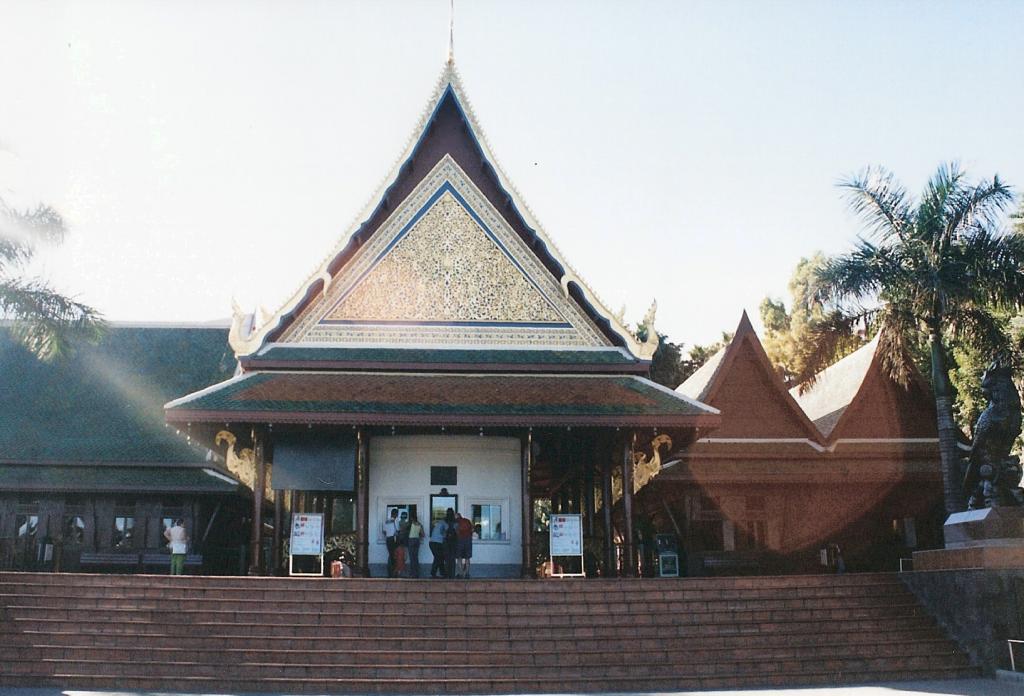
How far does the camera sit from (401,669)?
12844 millimetres

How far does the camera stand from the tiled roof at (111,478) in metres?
21.2

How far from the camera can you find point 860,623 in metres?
14.4

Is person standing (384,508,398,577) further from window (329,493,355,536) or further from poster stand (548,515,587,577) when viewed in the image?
window (329,493,355,536)

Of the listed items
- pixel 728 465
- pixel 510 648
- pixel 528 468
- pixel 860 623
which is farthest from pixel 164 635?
pixel 728 465

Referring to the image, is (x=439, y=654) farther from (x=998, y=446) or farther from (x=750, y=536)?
(x=750, y=536)

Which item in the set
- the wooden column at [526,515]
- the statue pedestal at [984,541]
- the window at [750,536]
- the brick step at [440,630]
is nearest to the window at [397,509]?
the wooden column at [526,515]

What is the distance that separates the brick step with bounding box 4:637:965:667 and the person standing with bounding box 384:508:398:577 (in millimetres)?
4319

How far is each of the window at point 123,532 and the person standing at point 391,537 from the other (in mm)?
5809

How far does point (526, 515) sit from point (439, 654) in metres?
5.33

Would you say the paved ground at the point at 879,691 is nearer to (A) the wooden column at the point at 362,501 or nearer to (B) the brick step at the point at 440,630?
(B) the brick step at the point at 440,630

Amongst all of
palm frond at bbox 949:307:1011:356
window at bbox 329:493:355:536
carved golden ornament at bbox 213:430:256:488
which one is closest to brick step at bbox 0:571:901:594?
carved golden ornament at bbox 213:430:256:488

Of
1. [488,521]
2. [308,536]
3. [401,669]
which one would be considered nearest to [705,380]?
[488,521]

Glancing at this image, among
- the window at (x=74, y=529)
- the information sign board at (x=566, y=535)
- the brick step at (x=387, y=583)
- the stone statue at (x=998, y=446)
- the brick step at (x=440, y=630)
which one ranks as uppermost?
the stone statue at (x=998, y=446)

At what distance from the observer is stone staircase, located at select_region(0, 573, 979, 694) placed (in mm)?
12734
